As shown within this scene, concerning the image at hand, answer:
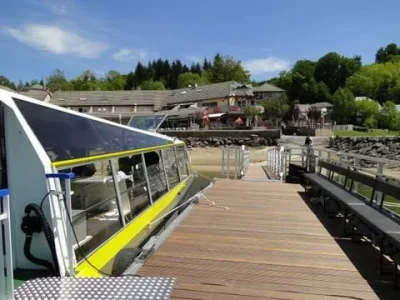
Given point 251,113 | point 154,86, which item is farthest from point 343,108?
point 154,86

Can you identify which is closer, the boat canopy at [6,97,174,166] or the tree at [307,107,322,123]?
the boat canopy at [6,97,174,166]

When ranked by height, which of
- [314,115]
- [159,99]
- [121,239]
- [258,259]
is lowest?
[258,259]

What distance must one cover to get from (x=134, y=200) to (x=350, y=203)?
3424 millimetres

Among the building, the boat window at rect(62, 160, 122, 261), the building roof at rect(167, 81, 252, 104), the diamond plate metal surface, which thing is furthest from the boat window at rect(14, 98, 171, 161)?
the building roof at rect(167, 81, 252, 104)

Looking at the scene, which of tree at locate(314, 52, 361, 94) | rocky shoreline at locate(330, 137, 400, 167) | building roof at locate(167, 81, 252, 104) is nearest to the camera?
rocky shoreline at locate(330, 137, 400, 167)

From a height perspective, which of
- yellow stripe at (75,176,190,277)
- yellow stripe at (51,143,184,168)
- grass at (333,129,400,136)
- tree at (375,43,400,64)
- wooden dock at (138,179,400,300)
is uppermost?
tree at (375,43,400,64)

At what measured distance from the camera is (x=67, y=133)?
4.62m

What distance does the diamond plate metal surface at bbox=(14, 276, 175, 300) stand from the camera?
120 inches

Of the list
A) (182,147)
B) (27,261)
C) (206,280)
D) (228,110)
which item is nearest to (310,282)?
(206,280)

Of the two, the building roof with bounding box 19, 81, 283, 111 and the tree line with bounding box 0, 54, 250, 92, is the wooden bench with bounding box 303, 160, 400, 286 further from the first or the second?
the tree line with bounding box 0, 54, 250, 92

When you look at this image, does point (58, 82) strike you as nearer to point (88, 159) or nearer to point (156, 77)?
point (156, 77)

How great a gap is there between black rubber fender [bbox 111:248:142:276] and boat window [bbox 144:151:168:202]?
3.00m

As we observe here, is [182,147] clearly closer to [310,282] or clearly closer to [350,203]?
[350,203]

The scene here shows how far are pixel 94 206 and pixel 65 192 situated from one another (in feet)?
4.08
